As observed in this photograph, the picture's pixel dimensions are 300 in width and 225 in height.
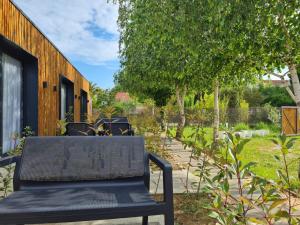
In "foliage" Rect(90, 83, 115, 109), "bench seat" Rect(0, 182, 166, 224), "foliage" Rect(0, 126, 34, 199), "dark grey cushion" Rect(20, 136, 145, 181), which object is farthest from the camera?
"foliage" Rect(90, 83, 115, 109)

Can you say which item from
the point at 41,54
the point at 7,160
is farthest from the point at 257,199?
the point at 41,54

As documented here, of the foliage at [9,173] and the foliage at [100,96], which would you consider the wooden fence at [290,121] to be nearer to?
the foliage at [9,173]

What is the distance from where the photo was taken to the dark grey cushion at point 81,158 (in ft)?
9.28

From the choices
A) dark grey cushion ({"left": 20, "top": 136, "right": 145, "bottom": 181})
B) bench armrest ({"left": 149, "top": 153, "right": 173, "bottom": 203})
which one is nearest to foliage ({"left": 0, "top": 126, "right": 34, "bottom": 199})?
dark grey cushion ({"left": 20, "top": 136, "right": 145, "bottom": 181})

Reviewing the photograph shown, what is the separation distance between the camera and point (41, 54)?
31.6ft

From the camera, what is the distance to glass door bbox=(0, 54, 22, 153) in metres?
7.53

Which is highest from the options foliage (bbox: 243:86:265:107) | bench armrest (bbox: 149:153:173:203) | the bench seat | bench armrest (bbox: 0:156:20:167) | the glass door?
foliage (bbox: 243:86:265:107)

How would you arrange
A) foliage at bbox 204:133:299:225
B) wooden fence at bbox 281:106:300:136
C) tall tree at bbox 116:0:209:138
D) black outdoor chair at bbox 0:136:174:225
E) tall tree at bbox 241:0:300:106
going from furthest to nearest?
wooden fence at bbox 281:106:300:136
tall tree at bbox 116:0:209:138
tall tree at bbox 241:0:300:106
black outdoor chair at bbox 0:136:174:225
foliage at bbox 204:133:299:225

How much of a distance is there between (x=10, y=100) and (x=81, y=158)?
578 centimetres

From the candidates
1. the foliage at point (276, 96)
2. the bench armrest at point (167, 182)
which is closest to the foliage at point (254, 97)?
the foliage at point (276, 96)

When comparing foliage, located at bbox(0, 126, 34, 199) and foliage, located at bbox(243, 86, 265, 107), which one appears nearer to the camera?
foliage, located at bbox(0, 126, 34, 199)

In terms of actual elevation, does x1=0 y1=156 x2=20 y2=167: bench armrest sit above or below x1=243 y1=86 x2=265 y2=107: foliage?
below

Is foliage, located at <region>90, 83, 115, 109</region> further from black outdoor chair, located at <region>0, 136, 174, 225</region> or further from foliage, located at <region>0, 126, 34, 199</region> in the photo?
black outdoor chair, located at <region>0, 136, 174, 225</region>

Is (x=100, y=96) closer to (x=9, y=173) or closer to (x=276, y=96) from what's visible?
(x=276, y=96)
